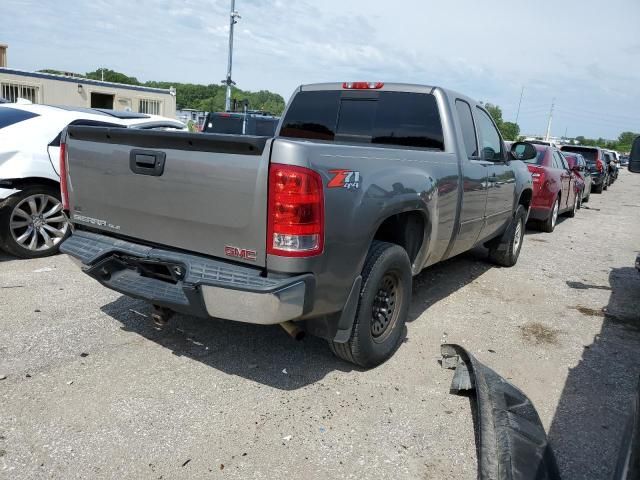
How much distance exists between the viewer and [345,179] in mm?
3043

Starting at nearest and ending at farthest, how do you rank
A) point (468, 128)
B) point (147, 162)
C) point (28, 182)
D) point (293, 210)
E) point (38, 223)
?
point (293, 210) < point (147, 162) < point (468, 128) < point (28, 182) < point (38, 223)

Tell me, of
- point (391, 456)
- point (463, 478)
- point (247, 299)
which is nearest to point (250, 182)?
point (247, 299)

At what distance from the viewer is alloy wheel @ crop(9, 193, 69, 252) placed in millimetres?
5785

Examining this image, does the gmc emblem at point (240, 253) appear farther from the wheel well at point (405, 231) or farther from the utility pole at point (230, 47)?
the utility pole at point (230, 47)

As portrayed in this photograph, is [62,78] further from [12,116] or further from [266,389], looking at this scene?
[266,389]

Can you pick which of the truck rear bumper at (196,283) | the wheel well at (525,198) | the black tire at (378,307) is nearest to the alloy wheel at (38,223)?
the truck rear bumper at (196,283)

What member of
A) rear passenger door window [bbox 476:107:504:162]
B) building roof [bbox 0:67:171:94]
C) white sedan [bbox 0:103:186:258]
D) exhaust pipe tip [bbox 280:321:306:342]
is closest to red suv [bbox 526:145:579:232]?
rear passenger door window [bbox 476:107:504:162]

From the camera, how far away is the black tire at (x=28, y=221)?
5.66 meters

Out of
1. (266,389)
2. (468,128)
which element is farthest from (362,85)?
(266,389)

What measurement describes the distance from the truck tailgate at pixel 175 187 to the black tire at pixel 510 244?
4.63 meters

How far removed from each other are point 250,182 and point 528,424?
6.64 ft

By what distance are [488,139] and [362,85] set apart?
159 centimetres

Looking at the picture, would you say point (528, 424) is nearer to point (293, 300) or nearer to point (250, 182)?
point (293, 300)

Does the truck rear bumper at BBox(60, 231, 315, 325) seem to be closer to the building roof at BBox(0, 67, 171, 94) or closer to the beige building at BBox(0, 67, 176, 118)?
the beige building at BBox(0, 67, 176, 118)
